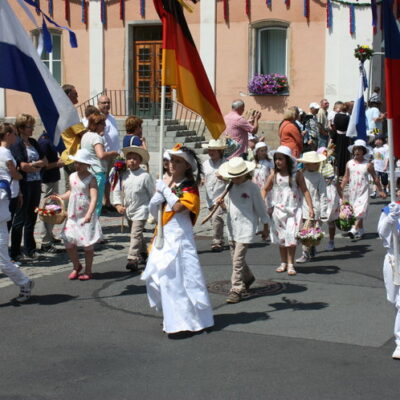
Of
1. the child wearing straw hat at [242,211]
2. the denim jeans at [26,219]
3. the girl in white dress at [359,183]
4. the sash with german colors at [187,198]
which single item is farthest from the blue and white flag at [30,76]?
the girl in white dress at [359,183]

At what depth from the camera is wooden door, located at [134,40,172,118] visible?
25891 mm

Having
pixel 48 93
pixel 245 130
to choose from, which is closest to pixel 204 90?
pixel 48 93

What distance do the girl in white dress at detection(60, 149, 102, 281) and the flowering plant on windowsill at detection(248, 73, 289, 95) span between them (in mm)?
14367

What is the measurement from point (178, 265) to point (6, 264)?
1.98 metres

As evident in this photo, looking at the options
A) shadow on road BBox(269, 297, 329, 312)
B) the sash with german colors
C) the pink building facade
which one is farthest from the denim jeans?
the pink building facade

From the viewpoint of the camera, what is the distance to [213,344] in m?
7.19

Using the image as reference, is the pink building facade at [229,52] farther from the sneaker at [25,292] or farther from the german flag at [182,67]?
the sneaker at [25,292]

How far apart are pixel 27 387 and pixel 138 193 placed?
4.81 metres

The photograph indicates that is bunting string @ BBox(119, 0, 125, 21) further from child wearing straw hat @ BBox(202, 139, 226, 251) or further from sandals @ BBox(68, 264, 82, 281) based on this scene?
sandals @ BBox(68, 264, 82, 281)

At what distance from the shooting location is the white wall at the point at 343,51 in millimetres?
22938

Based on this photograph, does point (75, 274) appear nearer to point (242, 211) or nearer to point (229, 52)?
point (242, 211)

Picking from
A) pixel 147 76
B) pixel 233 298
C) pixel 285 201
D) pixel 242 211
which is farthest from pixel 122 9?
pixel 233 298

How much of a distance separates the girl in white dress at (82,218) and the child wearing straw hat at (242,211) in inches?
68.4

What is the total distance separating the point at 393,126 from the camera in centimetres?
699
